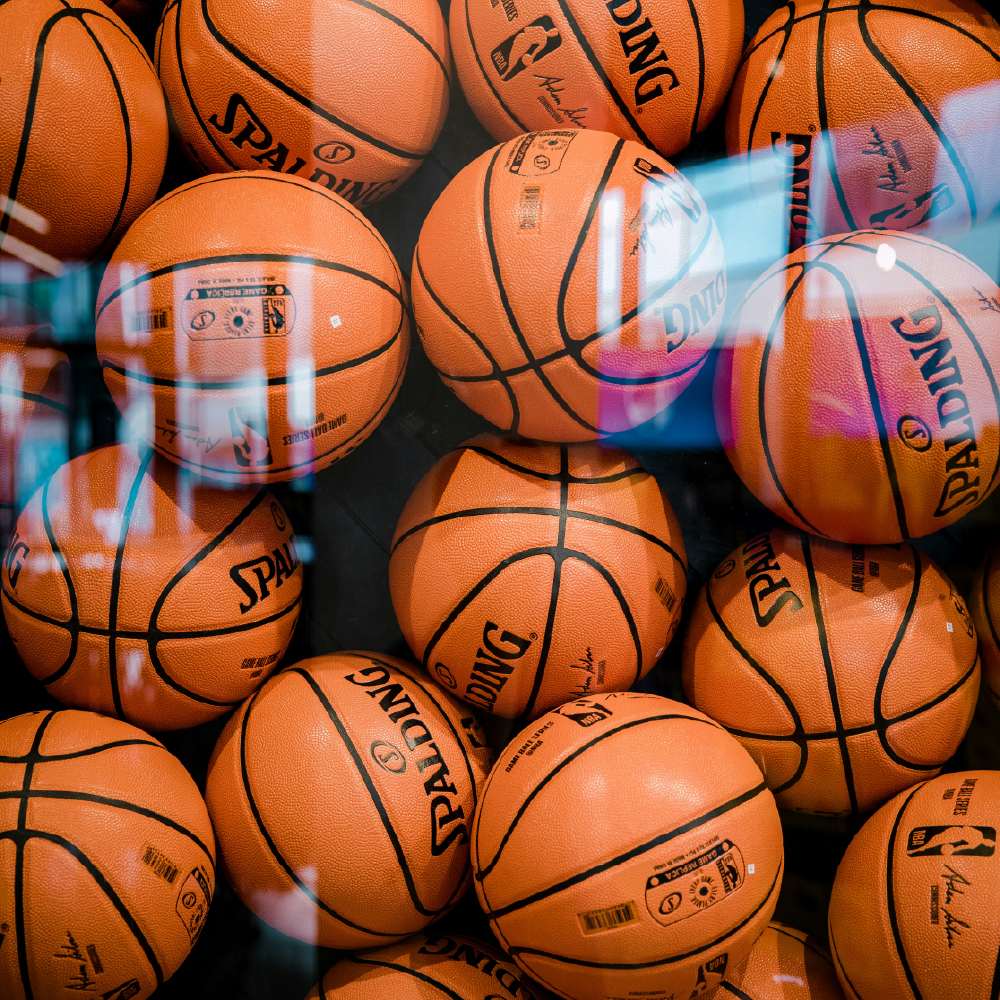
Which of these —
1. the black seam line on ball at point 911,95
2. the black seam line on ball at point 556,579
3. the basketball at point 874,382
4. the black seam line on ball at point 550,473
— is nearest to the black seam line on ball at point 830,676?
the basketball at point 874,382

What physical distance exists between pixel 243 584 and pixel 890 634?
50.3 inches

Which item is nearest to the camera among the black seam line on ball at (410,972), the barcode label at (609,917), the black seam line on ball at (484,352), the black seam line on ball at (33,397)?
the barcode label at (609,917)

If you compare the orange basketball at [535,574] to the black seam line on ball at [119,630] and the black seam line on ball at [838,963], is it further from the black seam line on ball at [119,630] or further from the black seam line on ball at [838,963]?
the black seam line on ball at [838,963]

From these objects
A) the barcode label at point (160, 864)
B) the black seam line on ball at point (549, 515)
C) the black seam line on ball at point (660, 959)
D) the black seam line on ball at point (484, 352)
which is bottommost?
the black seam line on ball at point (660, 959)

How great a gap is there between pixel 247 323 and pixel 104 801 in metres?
0.90

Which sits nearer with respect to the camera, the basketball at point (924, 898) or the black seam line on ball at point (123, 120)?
the basketball at point (924, 898)

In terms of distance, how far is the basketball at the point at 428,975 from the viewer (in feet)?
4.86

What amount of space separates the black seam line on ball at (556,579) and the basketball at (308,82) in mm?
734

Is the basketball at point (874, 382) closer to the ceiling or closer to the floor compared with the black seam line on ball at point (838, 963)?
closer to the ceiling

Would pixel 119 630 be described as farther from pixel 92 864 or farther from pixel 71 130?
pixel 71 130

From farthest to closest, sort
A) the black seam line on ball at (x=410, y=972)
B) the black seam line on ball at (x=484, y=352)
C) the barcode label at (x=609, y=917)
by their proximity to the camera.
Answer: the black seam line on ball at (x=410, y=972) → the black seam line on ball at (x=484, y=352) → the barcode label at (x=609, y=917)

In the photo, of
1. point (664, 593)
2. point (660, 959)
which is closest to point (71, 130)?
point (664, 593)

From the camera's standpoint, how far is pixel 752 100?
155 cm

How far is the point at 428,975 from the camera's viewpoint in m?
1.50
